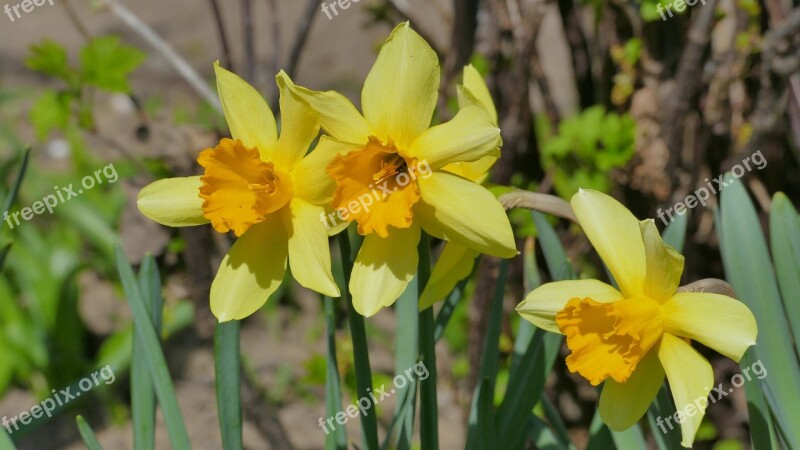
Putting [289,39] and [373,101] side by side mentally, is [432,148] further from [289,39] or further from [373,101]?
[289,39]

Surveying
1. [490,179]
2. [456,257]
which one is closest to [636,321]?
[456,257]

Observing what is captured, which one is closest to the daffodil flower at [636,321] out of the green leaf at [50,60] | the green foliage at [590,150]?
the green foliage at [590,150]

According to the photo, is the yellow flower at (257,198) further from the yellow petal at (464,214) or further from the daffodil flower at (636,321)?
the daffodil flower at (636,321)

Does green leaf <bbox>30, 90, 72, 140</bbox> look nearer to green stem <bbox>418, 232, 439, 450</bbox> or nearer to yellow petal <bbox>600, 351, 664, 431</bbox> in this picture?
green stem <bbox>418, 232, 439, 450</bbox>

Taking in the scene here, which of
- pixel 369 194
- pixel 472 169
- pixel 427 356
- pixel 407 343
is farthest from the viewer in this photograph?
pixel 407 343

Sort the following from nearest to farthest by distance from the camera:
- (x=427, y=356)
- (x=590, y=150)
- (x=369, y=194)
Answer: (x=369, y=194) → (x=427, y=356) → (x=590, y=150)

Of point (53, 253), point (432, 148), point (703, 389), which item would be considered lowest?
point (703, 389)

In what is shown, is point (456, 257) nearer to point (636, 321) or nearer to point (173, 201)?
point (636, 321)

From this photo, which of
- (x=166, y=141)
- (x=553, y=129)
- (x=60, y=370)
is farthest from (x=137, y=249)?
(x=553, y=129)
